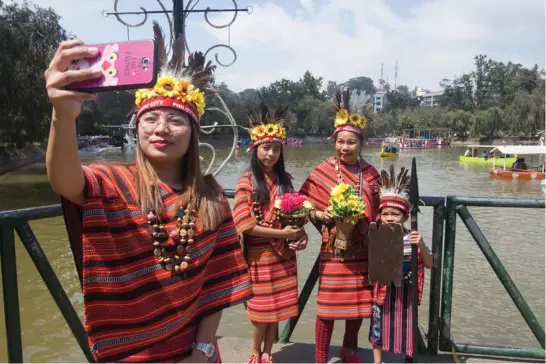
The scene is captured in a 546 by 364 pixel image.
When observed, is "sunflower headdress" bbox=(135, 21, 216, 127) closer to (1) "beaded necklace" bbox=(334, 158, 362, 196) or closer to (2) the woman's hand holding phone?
(2) the woman's hand holding phone

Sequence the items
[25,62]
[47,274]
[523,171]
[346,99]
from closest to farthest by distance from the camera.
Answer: [47,274] < [346,99] < [25,62] < [523,171]

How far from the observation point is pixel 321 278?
3.06m

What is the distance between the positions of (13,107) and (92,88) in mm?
14171

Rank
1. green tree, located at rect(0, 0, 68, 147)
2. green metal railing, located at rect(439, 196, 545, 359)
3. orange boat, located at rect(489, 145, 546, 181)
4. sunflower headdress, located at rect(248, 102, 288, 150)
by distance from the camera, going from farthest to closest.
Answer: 1. orange boat, located at rect(489, 145, 546, 181)
2. green tree, located at rect(0, 0, 68, 147)
3. sunflower headdress, located at rect(248, 102, 288, 150)
4. green metal railing, located at rect(439, 196, 545, 359)

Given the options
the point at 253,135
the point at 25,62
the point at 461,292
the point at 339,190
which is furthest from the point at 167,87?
the point at 25,62

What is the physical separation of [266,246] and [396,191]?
0.89 meters

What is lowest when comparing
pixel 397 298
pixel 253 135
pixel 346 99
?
pixel 397 298

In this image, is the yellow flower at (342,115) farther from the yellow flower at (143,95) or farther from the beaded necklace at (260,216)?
the yellow flower at (143,95)

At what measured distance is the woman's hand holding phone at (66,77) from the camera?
4.17ft

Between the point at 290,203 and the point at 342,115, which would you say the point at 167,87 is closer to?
the point at 290,203

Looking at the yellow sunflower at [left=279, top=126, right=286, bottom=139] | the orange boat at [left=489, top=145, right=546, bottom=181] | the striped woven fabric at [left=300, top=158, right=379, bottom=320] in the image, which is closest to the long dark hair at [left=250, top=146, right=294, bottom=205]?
the yellow sunflower at [left=279, top=126, right=286, bottom=139]

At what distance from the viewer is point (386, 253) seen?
2707 mm

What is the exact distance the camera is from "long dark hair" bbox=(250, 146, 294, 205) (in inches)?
120

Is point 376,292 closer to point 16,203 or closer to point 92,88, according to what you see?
point 92,88
